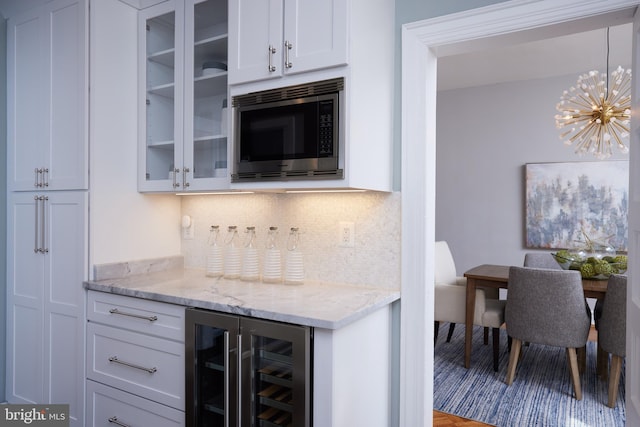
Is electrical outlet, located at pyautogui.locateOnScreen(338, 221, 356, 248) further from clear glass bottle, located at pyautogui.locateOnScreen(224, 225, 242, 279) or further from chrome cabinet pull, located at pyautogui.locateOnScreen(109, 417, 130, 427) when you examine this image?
chrome cabinet pull, located at pyautogui.locateOnScreen(109, 417, 130, 427)

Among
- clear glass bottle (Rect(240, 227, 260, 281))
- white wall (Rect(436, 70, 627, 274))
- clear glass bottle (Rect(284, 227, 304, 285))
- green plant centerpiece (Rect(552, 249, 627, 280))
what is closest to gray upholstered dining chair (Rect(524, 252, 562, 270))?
green plant centerpiece (Rect(552, 249, 627, 280))

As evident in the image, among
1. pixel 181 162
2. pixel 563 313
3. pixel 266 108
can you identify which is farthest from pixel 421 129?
pixel 563 313

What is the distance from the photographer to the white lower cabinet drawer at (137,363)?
183cm

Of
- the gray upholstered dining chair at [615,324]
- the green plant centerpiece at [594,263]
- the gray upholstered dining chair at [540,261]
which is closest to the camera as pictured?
the gray upholstered dining chair at [615,324]

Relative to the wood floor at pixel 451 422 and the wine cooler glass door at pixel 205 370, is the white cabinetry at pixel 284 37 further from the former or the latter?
the wood floor at pixel 451 422

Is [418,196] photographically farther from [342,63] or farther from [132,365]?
[132,365]

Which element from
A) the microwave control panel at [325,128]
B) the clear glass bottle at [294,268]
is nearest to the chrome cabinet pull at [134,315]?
the clear glass bottle at [294,268]

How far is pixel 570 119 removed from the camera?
12.2ft

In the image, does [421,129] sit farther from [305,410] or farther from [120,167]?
[120,167]

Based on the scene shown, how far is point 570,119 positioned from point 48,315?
13.9 feet

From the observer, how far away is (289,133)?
1.79 metres

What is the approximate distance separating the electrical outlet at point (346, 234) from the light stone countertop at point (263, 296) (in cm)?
21

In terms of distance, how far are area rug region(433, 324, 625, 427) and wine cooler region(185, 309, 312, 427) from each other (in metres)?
1.59

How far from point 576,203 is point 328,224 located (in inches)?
144
